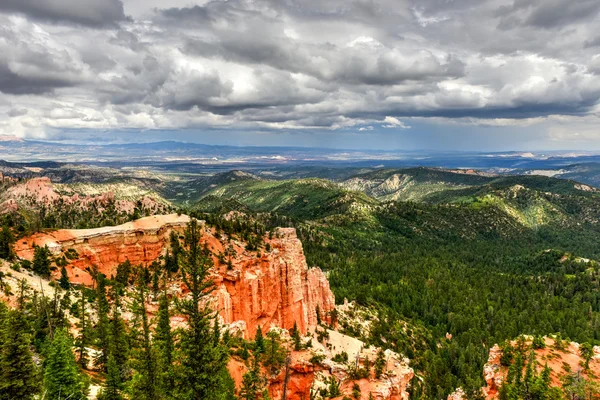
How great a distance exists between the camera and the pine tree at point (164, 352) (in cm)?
3956

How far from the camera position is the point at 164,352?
140ft

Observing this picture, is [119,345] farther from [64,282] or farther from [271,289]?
[271,289]

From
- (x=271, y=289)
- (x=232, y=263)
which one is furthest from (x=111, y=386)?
(x=271, y=289)

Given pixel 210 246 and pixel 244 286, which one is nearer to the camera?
pixel 244 286

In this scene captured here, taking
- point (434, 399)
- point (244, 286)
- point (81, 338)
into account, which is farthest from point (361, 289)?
point (81, 338)

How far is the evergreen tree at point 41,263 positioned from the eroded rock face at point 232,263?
16.2 feet

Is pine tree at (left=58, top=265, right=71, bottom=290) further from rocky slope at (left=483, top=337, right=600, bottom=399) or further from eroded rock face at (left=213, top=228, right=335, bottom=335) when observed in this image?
rocky slope at (left=483, top=337, right=600, bottom=399)

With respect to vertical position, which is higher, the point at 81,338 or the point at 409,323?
the point at 81,338

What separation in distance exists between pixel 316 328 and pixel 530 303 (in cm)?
14748

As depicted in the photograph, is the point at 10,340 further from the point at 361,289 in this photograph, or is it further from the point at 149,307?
the point at 361,289

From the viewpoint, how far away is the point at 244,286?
94438 millimetres

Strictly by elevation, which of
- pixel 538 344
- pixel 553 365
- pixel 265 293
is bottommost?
pixel 553 365

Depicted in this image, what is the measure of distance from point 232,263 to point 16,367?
6098cm

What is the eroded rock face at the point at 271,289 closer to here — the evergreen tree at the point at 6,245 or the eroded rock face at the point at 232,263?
the eroded rock face at the point at 232,263
